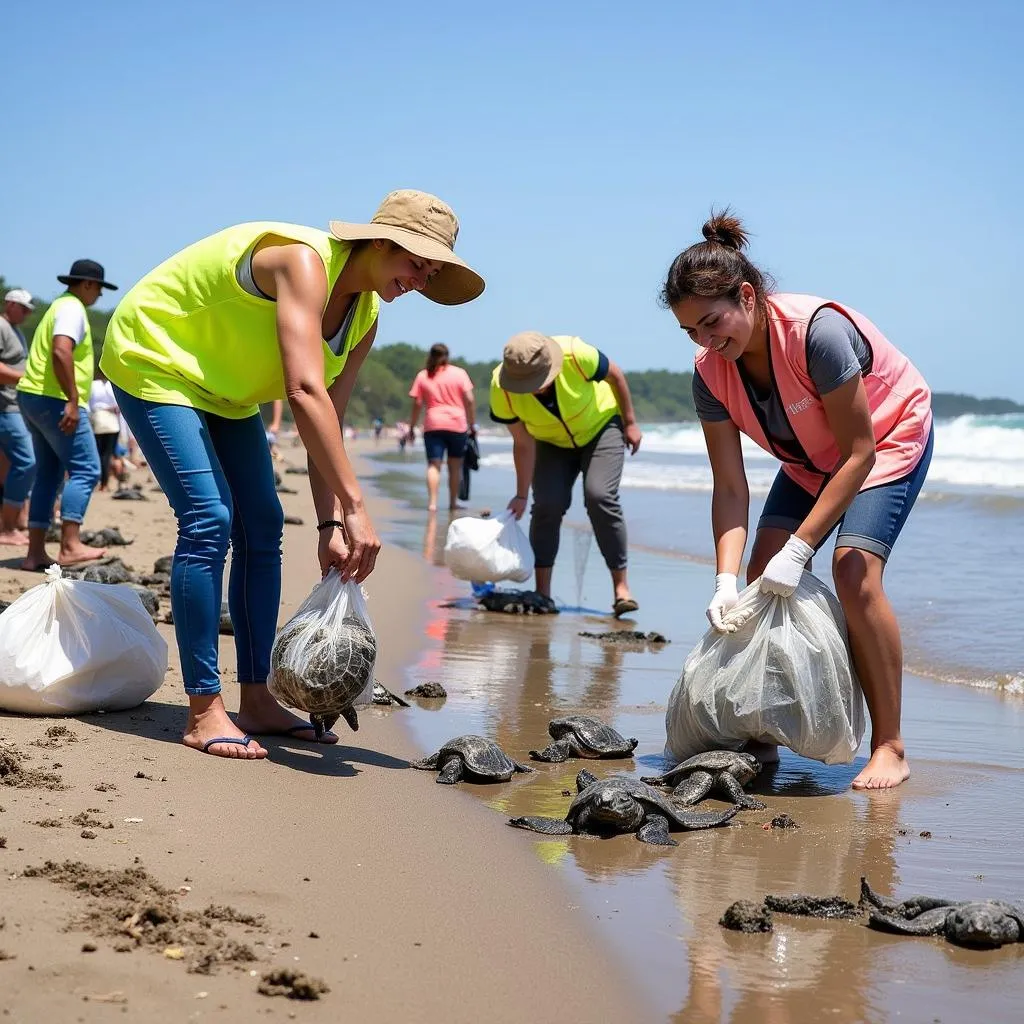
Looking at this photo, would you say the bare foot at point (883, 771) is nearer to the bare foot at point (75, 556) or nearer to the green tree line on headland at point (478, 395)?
the bare foot at point (75, 556)

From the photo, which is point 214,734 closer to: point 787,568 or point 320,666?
point 320,666

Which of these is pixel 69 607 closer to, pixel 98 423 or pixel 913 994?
pixel 913 994

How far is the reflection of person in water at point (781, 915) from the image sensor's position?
2572 mm

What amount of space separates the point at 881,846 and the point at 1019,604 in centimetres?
529

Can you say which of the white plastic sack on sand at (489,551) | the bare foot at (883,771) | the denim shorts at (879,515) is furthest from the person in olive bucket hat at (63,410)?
the bare foot at (883,771)

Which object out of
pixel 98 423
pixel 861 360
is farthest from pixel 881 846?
pixel 98 423

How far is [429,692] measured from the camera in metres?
5.45

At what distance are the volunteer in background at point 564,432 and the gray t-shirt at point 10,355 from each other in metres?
3.54

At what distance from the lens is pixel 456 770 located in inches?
164

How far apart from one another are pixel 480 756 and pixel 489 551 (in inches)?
164

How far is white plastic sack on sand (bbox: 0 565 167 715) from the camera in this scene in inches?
172

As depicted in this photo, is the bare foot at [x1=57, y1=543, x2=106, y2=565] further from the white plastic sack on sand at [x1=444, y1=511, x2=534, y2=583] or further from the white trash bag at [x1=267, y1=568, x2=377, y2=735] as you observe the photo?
the white trash bag at [x1=267, y1=568, x2=377, y2=735]

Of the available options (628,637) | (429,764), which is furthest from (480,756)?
(628,637)

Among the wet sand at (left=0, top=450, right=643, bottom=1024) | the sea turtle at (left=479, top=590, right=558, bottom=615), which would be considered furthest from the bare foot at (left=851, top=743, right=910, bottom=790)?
the sea turtle at (left=479, top=590, right=558, bottom=615)
